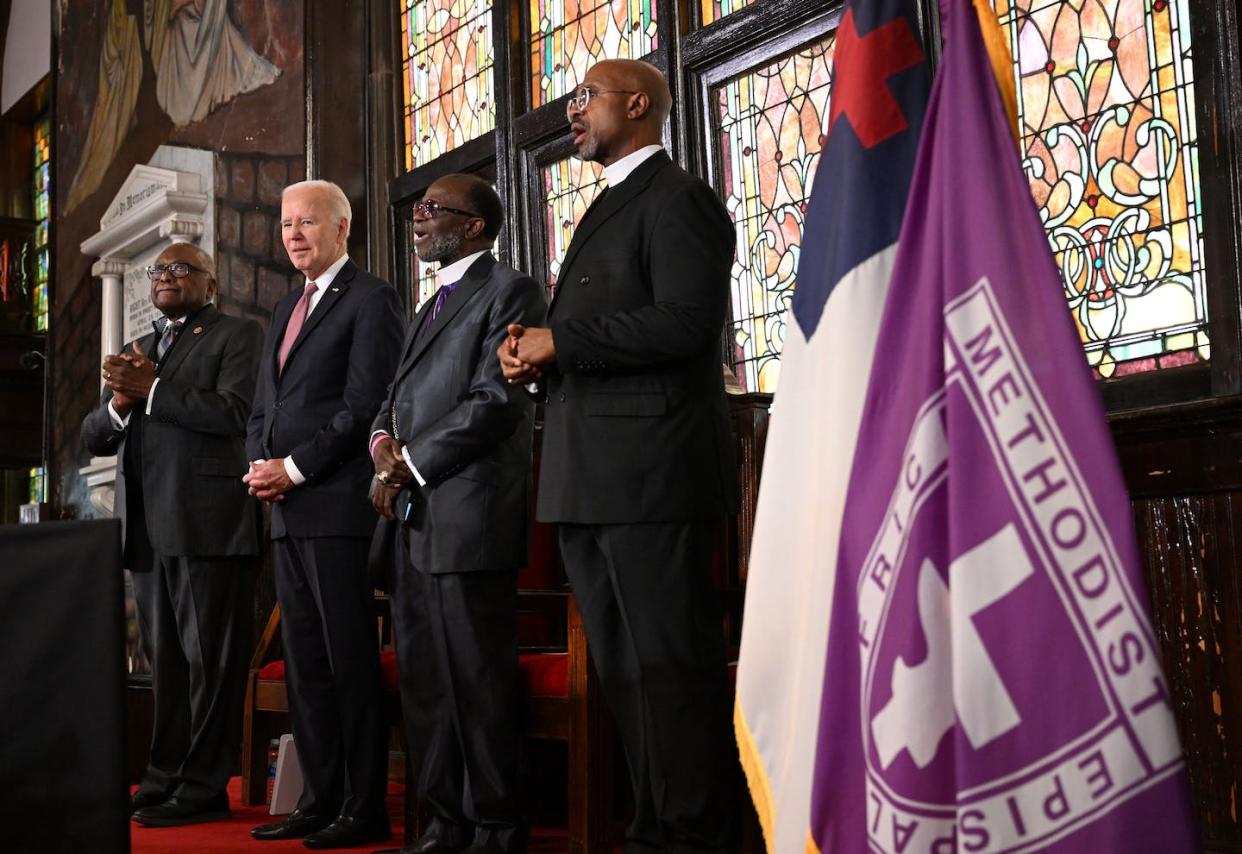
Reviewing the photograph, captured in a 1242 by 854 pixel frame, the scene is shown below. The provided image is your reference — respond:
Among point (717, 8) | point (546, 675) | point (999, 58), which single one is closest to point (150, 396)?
point (546, 675)

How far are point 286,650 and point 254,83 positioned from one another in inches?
155

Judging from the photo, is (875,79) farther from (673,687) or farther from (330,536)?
(330,536)

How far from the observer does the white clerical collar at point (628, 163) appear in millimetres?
3199

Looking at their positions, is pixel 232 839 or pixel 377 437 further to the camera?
pixel 232 839

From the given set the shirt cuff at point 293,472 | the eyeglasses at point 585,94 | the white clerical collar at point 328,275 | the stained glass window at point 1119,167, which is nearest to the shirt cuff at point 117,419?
the white clerical collar at point 328,275

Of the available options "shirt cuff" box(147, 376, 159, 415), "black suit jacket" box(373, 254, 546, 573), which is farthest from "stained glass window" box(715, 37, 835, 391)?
"shirt cuff" box(147, 376, 159, 415)

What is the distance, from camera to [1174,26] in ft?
12.2

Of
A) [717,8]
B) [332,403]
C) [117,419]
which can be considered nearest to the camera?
[332,403]

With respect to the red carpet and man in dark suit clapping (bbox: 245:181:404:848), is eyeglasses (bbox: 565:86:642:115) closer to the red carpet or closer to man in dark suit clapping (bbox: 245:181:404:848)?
man in dark suit clapping (bbox: 245:181:404:848)

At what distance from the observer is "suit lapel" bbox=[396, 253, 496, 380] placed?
12.2ft

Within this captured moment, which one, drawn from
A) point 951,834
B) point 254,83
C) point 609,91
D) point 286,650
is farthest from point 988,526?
point 254,83

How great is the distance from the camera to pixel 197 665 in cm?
454

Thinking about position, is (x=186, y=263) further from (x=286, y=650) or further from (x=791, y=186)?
(x=791, y=186)

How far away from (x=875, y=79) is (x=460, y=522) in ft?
A: 5.75
